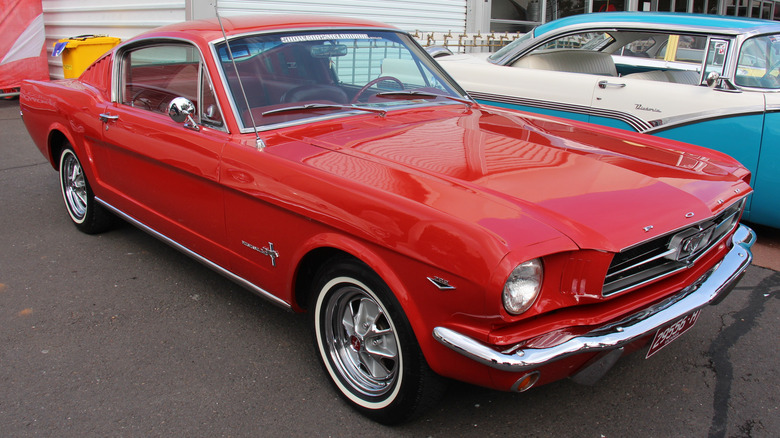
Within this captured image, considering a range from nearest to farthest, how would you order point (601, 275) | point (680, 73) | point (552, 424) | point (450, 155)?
point (601, 275) < point (552, 424) < point (450, 155) < point (680, 73)

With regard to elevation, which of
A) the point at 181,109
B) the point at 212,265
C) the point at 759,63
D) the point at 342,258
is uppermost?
the point at 759,63

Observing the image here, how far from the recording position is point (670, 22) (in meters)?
5.02

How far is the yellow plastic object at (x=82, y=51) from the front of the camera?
9.22 m

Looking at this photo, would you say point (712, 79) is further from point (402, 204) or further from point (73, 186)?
point (73, 186)

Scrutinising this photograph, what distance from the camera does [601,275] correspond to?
7.02 feet

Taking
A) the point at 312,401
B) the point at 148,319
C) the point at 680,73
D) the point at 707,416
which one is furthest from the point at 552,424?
the point at 680,73

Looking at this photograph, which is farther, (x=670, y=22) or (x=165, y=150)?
(x=670, y=22)

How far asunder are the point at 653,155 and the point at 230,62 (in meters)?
2.09

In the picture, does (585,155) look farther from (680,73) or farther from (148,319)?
(680,73)

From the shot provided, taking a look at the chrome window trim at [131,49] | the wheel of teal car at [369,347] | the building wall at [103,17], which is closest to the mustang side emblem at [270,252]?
the wheel of teal car at [369,347]

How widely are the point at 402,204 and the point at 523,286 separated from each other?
0.51 m

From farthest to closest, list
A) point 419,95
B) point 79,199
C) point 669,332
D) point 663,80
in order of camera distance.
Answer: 1. point 663,80
2. point 79,199
3. point 419,95
4. point 669,332

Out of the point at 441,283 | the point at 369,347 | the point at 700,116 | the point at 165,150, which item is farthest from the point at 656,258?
the point at 700,116

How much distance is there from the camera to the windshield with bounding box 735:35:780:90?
4562 mm
